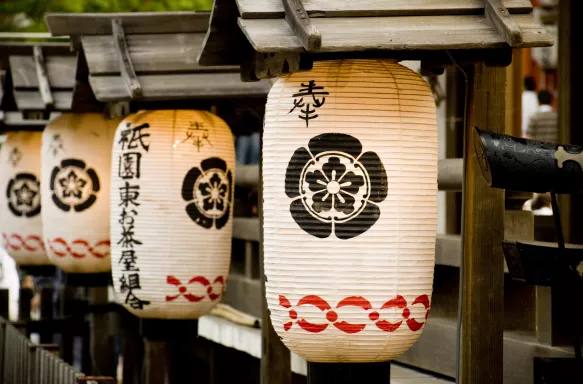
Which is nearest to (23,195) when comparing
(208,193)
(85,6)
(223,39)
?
(85,6)

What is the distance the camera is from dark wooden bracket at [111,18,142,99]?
7715mm

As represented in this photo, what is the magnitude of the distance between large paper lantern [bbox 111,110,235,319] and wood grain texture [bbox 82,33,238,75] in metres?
0.40

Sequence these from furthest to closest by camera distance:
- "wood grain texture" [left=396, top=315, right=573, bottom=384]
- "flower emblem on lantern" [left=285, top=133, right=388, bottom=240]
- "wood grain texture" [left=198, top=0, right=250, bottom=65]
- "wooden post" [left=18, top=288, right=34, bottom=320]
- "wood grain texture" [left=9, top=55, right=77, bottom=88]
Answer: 1. "wooden post" [left=18, top=288, right=34, bottom=320]
2. "wood grain texture" [left=9, top=55, right=77, bottom=88]
3. "wood grain texture" [left=396, top=315, right=573, bottom=384]
4. "wood grain texture" [left=198, top=0, right=250, bottom=65]
5. "flower emblem on lantern" [left=285, top=133, right=388, bottom=240]

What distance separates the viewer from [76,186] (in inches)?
405

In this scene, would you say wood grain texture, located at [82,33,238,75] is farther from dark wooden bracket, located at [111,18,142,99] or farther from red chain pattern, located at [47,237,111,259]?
red chain pattern, located at [47,237,111,259]

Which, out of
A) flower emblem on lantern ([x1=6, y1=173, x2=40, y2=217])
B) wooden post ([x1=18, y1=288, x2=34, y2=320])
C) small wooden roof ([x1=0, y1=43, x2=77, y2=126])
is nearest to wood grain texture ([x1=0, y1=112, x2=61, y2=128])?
small wooden roof ([x1=0, y1=43, x2=77, y2=126])

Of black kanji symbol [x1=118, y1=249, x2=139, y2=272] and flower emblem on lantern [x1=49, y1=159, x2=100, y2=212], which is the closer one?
black kanji symbol [x1=118, y1=249, x2=139, y2=272]

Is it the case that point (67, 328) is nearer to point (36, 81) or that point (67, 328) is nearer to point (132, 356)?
point (132, 356)

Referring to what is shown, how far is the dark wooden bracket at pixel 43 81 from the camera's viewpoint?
10.1 meters

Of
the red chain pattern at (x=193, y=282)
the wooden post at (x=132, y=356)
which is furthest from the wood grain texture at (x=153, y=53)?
the wooden post at (x=132, y=356)

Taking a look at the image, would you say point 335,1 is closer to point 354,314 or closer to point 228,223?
point 354,314

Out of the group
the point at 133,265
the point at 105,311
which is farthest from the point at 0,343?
the point at 133,265

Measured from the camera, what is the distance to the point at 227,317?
11.3 m

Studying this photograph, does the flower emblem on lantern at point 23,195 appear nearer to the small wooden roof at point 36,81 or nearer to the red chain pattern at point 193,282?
the small wooden roof at point 36,81
